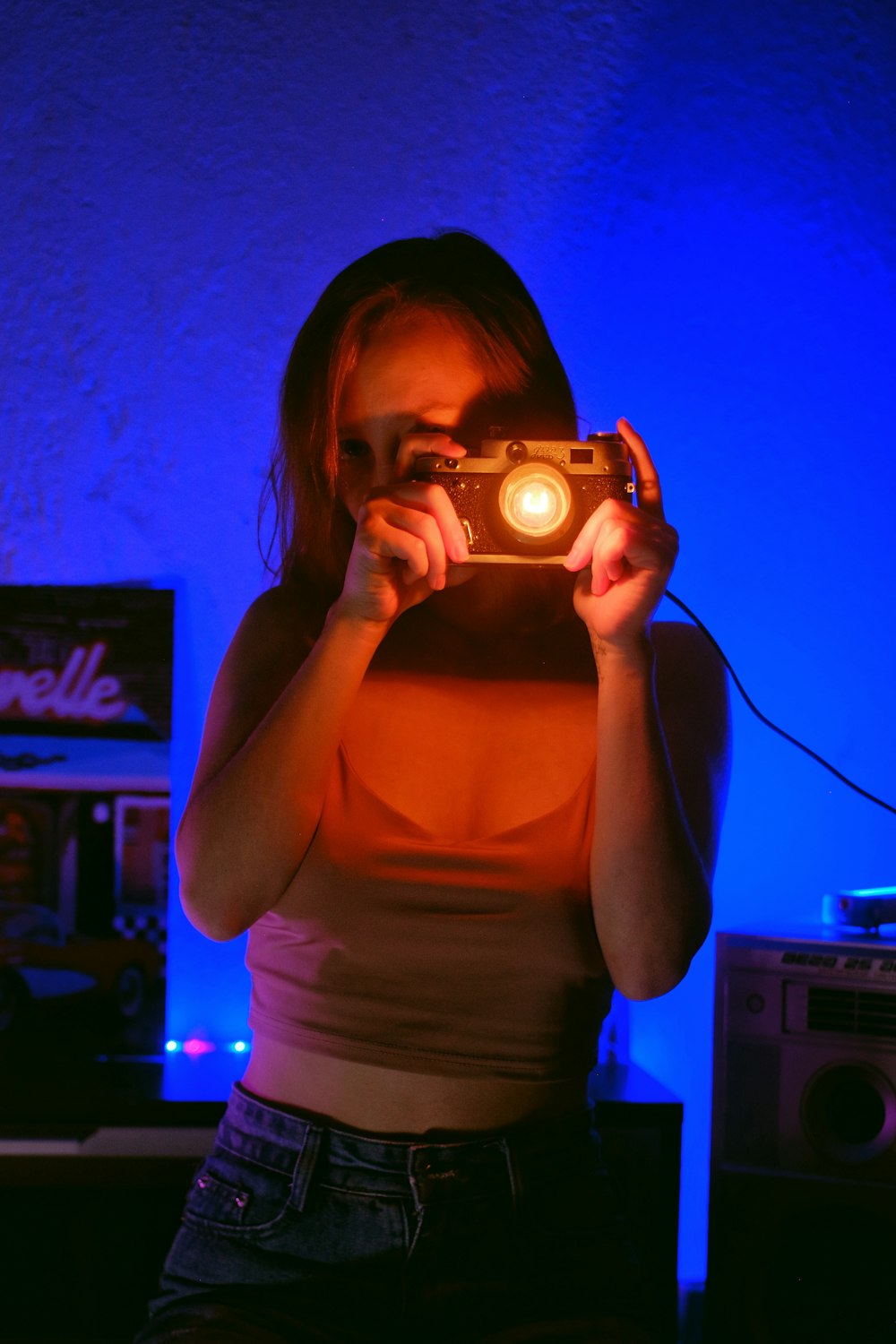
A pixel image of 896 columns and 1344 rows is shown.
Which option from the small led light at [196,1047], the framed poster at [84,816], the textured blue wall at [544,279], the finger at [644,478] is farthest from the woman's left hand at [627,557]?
the small led light at [196,1047]

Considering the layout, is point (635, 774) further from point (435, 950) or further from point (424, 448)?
point (424, 448)

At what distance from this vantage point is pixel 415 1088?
2.70ft

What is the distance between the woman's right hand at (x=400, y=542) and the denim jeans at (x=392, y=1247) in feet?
1.39

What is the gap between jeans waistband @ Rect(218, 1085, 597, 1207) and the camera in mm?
783

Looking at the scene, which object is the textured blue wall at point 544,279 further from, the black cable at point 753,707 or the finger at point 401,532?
the finger at point 401,532

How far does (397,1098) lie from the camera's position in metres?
0.82

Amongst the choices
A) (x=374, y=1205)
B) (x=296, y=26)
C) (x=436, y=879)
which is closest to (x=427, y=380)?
(x=436, y=879)

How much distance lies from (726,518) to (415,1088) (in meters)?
1.18

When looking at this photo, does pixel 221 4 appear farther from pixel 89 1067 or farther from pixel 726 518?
pixel 89 1067

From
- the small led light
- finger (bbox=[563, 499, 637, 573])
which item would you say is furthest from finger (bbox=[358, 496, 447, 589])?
the small led light

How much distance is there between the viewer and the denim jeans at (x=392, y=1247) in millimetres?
751

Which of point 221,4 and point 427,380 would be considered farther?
point 221,4

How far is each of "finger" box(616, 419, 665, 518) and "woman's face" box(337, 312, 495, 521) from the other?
0.19 meters

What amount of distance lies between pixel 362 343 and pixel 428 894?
0.54 metres
